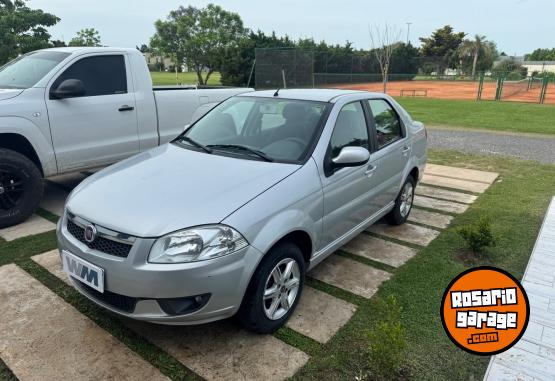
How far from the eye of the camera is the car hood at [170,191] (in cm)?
237

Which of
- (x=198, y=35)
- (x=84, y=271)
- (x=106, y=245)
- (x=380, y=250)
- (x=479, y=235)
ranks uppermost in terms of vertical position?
(x=198, y=35)

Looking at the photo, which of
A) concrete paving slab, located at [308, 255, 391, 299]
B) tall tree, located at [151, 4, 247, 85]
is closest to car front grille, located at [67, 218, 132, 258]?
concrete paving slab, located at [308, 255, 391, 299]

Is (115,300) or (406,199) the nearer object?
(115,300)

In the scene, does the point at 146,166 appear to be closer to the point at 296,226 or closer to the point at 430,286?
the point at 296,226

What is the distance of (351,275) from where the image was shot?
11.9 ft

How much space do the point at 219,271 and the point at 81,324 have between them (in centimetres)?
124

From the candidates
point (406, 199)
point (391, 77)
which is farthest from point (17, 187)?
point (391, 77)

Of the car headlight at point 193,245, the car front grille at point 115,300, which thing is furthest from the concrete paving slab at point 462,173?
the car front grille at point 115,300

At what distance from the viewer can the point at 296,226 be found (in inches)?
107

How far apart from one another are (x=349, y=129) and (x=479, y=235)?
1.66 m

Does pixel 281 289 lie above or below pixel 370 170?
below

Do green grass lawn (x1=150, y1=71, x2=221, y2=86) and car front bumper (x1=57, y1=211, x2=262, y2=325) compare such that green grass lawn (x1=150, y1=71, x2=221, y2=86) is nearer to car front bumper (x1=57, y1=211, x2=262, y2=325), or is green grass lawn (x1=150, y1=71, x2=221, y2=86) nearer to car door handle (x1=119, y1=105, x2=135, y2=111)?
car door handle (x1=119, y1=105, x2=135, y2=111)

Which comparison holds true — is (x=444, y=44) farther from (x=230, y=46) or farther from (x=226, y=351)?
(x=226, y=351)

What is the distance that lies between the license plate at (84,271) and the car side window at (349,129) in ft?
6.03
